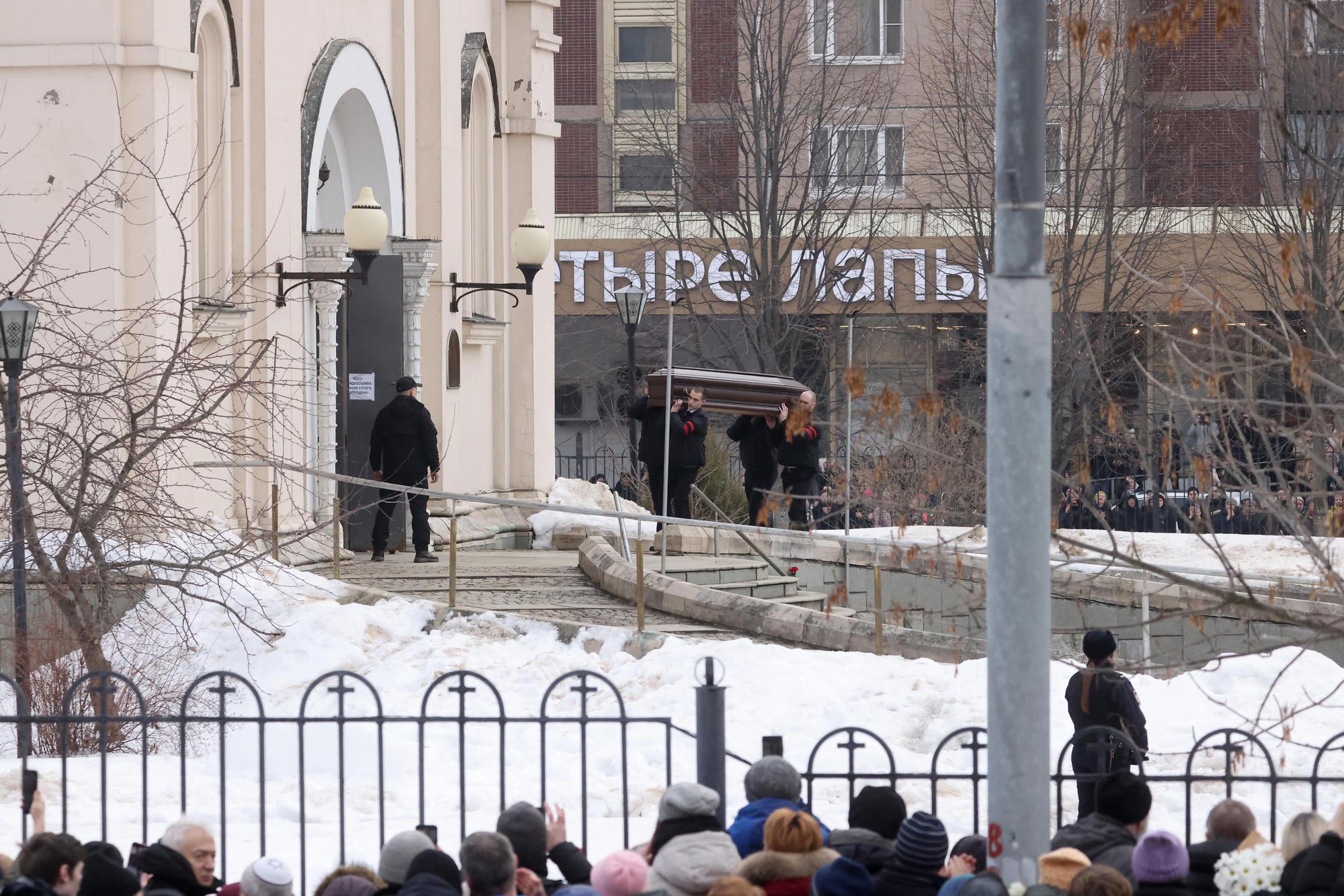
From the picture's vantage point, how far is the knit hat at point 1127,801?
6191 millimetres

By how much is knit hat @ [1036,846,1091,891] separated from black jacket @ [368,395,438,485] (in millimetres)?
11449

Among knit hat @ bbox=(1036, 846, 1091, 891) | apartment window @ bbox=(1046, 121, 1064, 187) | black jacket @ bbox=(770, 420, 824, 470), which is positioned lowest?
knit hat @ bbox=(1036, 846, 1091, 891)

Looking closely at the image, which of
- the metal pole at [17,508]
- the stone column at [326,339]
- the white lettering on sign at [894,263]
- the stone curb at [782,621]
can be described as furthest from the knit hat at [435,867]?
the white lettering on sign at [894,263]

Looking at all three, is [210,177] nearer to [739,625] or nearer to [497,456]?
[739,625]

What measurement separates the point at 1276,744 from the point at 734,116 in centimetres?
2056

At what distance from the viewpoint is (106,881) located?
17.0 feet

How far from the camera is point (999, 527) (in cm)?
495

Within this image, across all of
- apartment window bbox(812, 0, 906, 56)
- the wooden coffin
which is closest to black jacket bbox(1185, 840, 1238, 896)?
the wooden coffin

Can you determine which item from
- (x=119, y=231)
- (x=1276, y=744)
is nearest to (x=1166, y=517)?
(x=1276, y=744)

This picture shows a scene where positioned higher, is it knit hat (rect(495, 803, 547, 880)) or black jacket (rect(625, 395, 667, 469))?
black jacket (rect(625, 395, 667, 469))

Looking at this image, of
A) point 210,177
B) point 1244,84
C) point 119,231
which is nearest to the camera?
point 119,231

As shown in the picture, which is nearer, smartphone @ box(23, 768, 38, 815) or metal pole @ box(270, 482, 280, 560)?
smartphone @ box(23, 768, 38, 815)

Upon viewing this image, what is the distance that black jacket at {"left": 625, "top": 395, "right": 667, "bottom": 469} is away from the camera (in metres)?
16.9

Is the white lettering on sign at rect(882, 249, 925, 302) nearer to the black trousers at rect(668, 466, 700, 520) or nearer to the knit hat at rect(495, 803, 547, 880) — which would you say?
the black trousers at rect(668, 466, 700, 520)
